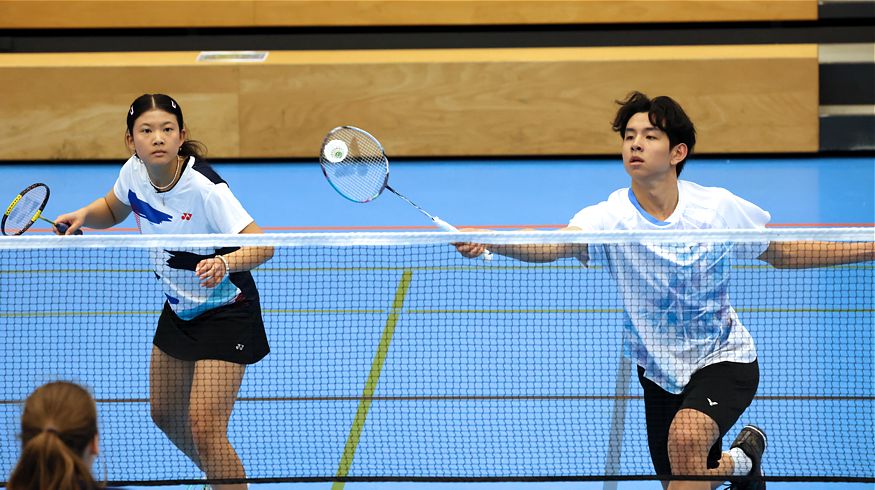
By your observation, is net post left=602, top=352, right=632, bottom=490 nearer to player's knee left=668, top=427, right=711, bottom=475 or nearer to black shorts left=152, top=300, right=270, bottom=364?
player's knee left=668, top=427, right=711, bottom=475

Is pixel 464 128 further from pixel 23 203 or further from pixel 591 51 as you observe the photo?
pixel 23 203

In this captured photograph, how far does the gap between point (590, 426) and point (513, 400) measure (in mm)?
514

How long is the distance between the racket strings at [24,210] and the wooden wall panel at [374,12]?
817cm

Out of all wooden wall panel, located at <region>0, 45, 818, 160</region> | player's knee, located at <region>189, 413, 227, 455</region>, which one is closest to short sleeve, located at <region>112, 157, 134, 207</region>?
player's knee, located at <region>189, 413, 227, 455</region>

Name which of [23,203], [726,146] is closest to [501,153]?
[726,146]

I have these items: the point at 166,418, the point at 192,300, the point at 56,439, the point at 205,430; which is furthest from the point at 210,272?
the point at 56,439

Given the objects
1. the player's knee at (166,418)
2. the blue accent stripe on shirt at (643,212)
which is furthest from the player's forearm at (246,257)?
the blue accent stripe on shirt at (643,212)

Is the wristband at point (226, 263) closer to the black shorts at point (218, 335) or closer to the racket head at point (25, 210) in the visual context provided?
the black shorts at point (218, 335)

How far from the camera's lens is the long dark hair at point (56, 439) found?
7.68ft

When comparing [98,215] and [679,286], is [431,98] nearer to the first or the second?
[98,215]

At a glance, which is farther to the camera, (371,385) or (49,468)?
(371,385)

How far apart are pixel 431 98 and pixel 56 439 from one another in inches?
381

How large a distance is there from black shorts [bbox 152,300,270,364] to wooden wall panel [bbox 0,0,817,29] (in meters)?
8.66

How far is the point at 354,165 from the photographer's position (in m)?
4.68
